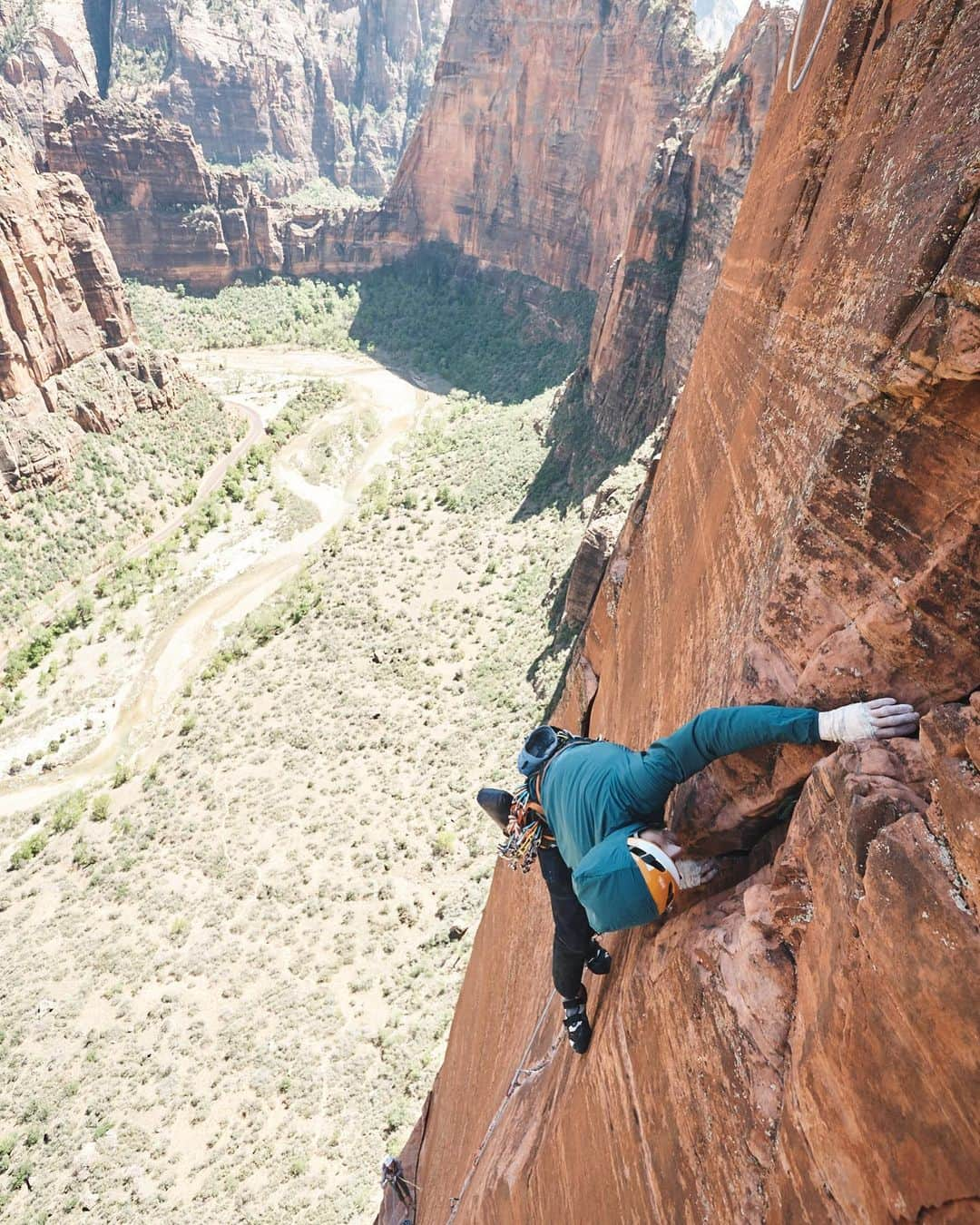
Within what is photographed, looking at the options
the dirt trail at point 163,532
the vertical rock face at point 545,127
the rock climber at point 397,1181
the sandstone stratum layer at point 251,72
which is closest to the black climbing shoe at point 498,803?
the rock climber at point 397,1181

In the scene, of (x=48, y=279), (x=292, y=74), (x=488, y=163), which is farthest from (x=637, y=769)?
(x=292, y=74)

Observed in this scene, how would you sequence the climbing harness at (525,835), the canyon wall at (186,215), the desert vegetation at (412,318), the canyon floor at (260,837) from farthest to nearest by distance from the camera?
1. the canyon wall at (186,215)
2. the desert vegetation at (412,318)
3. the canyon floor at (260,837)
4. the climbing harness at (525,835)

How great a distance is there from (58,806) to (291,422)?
35.0 meters

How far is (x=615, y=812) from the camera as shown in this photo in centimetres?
394

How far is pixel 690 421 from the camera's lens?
24.6ft

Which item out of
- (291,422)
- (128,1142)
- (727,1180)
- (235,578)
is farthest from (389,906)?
(291,422)

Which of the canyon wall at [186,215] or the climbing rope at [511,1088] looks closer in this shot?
the climbing rope at [511,1088]

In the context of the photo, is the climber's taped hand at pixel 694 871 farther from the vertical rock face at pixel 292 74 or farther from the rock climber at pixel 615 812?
the vertical rock face at pixel 292 74

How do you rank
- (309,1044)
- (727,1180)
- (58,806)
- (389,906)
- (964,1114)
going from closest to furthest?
(964,1114), (727,1180), (309,1044), (389,906), (58,806)

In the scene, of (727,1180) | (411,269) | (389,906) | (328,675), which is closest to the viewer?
(727,1180)

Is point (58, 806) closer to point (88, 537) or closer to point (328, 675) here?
point (328, 675)

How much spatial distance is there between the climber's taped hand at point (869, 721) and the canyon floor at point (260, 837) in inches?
556

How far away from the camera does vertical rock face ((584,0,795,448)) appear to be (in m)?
26.2

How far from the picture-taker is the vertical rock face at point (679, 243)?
2625 cm
